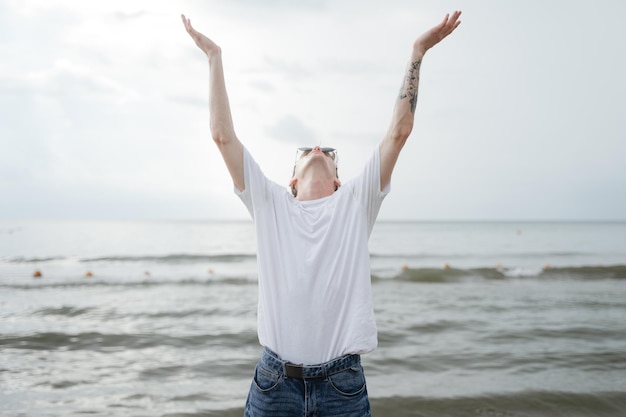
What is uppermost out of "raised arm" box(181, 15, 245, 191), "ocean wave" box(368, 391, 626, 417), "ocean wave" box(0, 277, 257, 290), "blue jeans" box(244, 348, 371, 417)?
"raised arm" box(181, 15, 245, 191)

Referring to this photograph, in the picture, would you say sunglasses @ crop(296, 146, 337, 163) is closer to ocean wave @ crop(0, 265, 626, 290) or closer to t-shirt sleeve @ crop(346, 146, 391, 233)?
t-shirt sleeve @ crop(346, 146, 391, 233)

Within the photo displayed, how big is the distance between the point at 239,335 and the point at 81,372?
2.79 m

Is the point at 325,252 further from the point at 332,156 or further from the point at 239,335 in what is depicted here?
the point at 239,335

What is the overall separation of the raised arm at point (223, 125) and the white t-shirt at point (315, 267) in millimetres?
43

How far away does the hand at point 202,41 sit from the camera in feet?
8.52

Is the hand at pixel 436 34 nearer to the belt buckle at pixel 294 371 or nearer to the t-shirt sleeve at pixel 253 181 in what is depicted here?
the t-shirt sleeve at pixel 253 181

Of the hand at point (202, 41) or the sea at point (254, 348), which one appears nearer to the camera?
the hand at point (202, 41)

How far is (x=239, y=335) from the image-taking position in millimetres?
9156

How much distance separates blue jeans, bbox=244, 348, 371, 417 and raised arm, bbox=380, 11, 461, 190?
86cm

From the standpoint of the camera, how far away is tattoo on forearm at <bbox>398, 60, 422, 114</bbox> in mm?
2541

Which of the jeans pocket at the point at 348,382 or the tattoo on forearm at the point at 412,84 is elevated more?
the tattoo on forearm at the point at 412,84

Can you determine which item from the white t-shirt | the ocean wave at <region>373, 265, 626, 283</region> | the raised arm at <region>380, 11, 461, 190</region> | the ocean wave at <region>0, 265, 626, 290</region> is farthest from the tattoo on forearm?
the ocean wave at <region>373, 265, 626, 283</region>

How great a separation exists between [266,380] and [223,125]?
1142mm

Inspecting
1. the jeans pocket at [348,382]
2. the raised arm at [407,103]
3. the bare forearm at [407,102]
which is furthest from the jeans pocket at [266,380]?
the bare forearm at [407,102]
